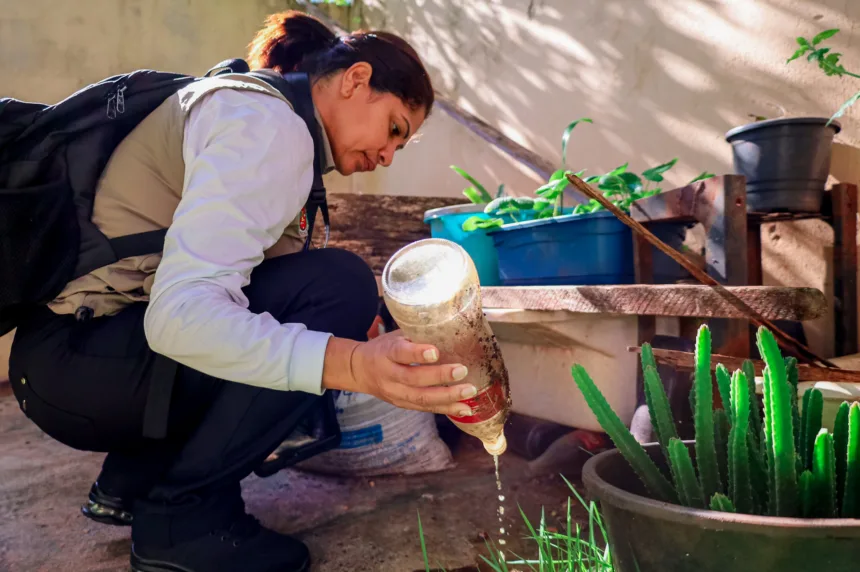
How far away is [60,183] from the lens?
1094 millimetres

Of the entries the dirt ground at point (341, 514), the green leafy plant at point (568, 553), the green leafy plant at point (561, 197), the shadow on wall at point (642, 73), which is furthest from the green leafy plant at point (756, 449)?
the shadow on wall at point (642, 73)

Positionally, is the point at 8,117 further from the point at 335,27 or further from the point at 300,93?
the point at 335,27

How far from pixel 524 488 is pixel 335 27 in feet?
11.3

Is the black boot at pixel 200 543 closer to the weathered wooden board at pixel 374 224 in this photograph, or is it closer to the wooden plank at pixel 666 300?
the wooden plank at pixel 666 300

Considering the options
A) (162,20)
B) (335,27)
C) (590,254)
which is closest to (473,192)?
(590,254)

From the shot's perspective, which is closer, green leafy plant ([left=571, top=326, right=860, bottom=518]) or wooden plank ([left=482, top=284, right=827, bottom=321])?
green leafy plant ([left=571, top=326, right=860, bottom=518])

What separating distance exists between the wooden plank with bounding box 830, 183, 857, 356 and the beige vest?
1569mm

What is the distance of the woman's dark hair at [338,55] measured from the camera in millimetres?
Answer: 1324

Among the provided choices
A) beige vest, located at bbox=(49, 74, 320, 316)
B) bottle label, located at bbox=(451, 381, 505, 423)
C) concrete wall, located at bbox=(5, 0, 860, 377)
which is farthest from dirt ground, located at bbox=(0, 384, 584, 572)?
→ concrete wall, located at bbox=(5, 0, 860, 377)

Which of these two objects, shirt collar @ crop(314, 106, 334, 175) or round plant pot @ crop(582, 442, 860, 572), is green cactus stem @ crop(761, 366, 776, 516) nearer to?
round plant pot @ crop(582, 442, 860, 572)

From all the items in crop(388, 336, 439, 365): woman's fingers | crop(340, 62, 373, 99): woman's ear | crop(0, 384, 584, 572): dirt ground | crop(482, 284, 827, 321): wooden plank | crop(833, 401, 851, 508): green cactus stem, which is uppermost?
crop(340, 62, 373, 99): woman's ear

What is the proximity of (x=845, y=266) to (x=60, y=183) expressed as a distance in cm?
193

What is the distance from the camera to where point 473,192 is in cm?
238

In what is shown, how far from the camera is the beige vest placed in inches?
44.7
